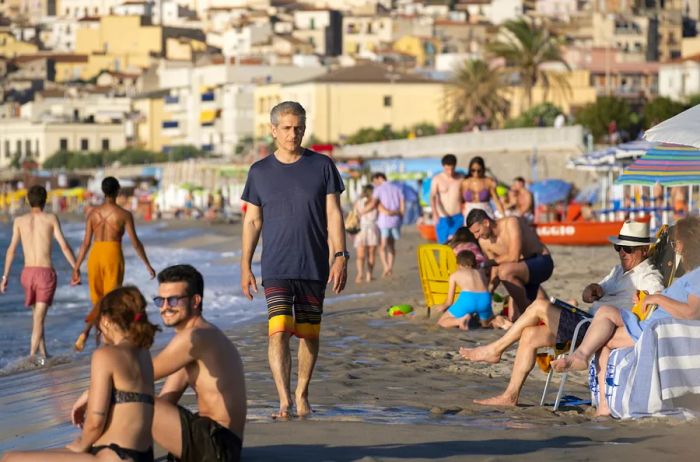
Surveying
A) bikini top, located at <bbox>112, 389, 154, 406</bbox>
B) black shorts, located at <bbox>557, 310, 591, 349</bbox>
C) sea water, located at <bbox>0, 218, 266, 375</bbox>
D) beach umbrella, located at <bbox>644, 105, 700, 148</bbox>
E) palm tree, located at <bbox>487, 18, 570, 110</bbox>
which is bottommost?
sea water, located at <bbox>0, 218, 266, 375</bbox>

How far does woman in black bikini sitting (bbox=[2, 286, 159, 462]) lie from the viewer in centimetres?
548

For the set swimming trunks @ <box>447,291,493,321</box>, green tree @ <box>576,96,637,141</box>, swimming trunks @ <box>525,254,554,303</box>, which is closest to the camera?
swimming trunks @ <box>525,254,554,303</box>

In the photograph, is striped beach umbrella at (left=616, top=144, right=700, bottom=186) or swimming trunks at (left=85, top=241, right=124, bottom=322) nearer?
swimming trunks at (left=85, top=241, right=124, bottom=322)

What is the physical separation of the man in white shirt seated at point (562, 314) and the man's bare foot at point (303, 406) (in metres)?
1.06

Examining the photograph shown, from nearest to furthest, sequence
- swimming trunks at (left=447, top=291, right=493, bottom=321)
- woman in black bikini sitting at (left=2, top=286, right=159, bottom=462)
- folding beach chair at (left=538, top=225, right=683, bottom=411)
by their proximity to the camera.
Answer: woman in black bikini sitting at (left=2, top=286, right=159, bottom=462), folding beach chair at (left=538, top=225, right=683, bottom=411), swimming trunks at (left=447, top=291, right=493, bottom=321)

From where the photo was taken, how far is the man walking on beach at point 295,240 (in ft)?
24.8

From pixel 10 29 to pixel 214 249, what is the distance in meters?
134

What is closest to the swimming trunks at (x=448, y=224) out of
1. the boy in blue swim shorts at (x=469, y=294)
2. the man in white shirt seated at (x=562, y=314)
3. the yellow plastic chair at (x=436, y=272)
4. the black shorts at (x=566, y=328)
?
the yellow plastic chair at (x=436, y=272)

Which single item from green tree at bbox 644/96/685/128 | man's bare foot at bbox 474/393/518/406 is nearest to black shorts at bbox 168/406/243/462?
man's bare foot at bbox 474/393/518/406

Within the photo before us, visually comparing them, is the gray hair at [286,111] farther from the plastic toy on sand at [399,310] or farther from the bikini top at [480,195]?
the bikini top at [480,195]

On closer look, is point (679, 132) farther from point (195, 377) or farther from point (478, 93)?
point (478, 93)

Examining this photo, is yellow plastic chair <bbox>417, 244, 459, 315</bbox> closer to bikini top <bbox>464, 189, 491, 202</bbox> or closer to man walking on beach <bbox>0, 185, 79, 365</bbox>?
bikini top <bbox>464, 189, 491, 202</bbox>

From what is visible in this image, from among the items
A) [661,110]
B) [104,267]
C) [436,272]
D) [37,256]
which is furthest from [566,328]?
[661,110]

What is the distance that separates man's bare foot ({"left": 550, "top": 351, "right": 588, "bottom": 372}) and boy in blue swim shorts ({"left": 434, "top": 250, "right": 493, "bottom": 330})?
3.93m
